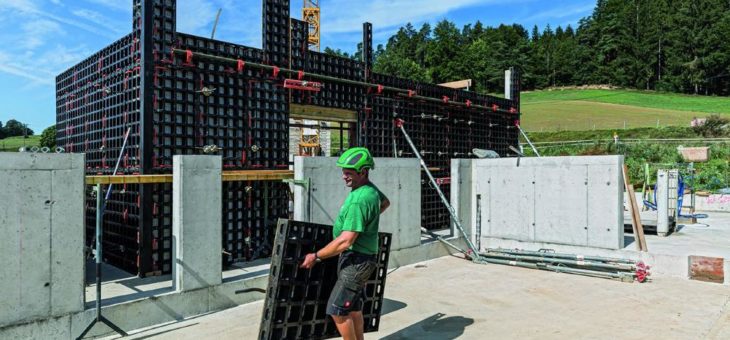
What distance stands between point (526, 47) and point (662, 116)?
37.3 m

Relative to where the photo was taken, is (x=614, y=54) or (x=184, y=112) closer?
(x=184, y=112)

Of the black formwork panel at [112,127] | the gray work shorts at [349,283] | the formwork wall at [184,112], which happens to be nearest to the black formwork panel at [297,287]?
the gray work shorts at [349,283]

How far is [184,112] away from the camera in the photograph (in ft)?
21.7

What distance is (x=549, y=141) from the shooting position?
3353 centimetres

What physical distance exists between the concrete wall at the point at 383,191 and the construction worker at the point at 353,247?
2.99 metres

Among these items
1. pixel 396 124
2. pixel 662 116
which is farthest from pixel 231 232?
pixel 662 116

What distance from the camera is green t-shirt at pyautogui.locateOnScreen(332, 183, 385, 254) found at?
3.16 m

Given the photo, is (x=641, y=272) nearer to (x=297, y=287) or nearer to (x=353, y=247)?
(x=353, y=247)

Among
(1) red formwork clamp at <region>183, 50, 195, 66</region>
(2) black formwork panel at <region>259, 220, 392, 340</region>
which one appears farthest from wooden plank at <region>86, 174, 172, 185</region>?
(2) black formwork panel at <region>259, 220, 392, 340</region>

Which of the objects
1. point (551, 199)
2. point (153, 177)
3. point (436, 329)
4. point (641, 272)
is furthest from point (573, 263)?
point (153, 177)

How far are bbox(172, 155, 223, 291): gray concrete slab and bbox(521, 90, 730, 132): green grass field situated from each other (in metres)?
37.1

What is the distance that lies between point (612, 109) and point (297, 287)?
4845 centimetres

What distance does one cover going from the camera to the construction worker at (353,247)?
10.4 feet

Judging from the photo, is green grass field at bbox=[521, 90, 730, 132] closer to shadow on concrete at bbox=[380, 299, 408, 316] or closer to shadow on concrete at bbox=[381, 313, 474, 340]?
shadow on concrete at bbox=[380, 299, 408, 316]
